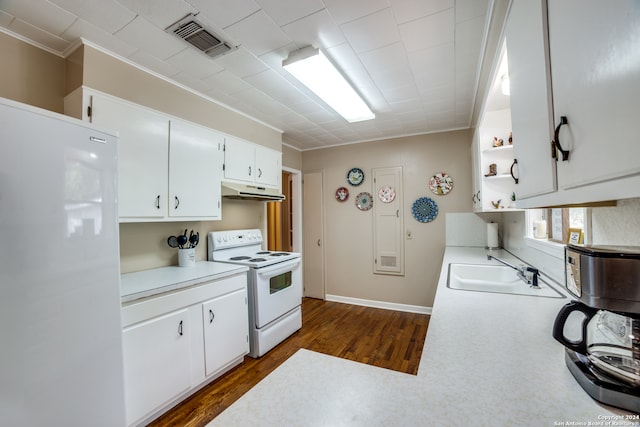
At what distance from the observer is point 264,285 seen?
256 centimetres

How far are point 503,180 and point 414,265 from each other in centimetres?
172

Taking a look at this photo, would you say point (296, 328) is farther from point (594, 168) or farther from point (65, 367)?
point (594, 168)

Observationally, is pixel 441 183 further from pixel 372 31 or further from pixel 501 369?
pixel 501 369

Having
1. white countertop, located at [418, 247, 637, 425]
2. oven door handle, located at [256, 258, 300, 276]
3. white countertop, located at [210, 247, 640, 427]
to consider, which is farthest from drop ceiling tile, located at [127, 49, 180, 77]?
white countertop, located at [418, 247, 637, 425]

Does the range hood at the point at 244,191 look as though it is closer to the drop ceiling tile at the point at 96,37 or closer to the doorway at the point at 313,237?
the drop ceiling tile at the point at 96,37

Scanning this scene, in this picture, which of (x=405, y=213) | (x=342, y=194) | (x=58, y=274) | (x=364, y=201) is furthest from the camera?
(x=342, y=194)

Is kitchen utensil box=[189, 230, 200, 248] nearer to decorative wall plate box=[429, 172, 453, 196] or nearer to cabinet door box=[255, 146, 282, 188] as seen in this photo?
cabinet door box=[255, 146, 282, 188]

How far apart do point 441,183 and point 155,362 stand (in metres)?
3.52

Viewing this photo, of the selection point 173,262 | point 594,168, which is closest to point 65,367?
point 173,262

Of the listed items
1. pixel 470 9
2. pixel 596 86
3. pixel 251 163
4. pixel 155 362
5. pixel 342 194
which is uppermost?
pixel 470 9

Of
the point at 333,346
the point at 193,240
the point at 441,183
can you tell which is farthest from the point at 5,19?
the point at 441,183

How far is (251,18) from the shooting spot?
1.53 meters

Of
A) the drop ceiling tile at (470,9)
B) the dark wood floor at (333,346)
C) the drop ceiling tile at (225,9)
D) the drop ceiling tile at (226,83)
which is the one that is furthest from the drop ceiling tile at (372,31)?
the dark wood floor at (333,346)

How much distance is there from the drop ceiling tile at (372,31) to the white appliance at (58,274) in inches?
58.7
